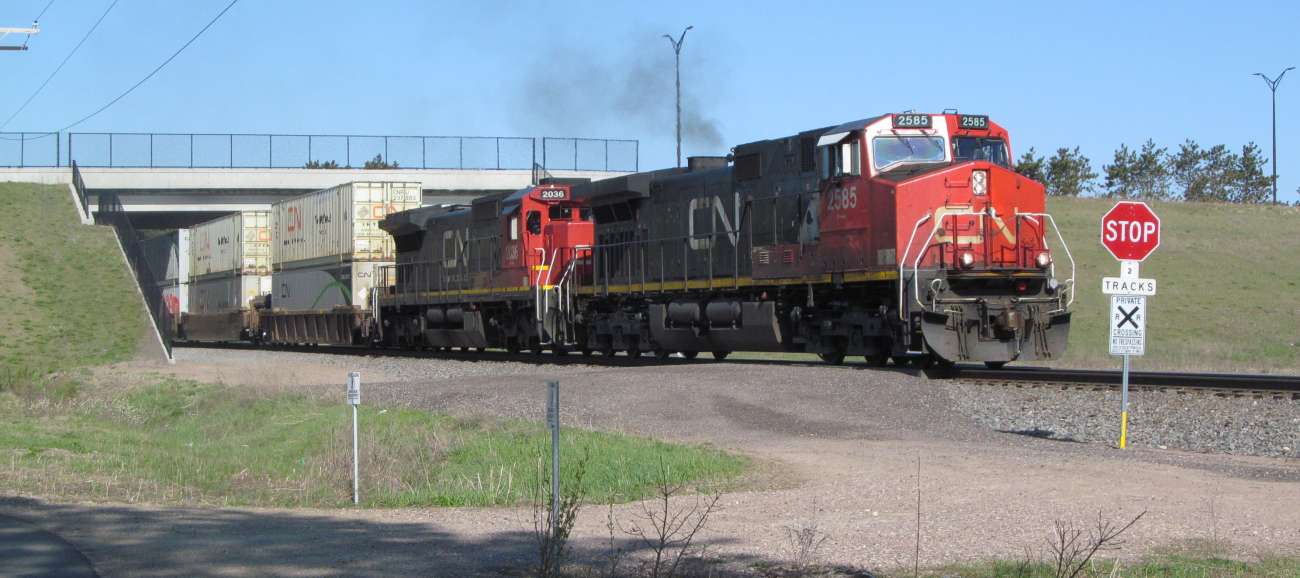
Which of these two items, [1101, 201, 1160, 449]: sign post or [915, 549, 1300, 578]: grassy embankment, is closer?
[915, 549, 1300, 578]: grassy embankment

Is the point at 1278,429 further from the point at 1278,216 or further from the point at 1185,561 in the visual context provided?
the point at 1278,216

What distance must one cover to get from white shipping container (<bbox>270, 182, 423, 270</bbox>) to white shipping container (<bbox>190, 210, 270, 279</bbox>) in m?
4.82

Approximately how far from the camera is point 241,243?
4166 centimetres

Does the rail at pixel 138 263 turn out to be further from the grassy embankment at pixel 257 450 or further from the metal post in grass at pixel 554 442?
the metal post in grass at pixel 554 442

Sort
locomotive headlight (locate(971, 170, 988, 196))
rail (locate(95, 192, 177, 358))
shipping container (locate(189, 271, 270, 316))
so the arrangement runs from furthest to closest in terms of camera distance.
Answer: shipping container (locate(189, 271, 270, 316)) < rail (locate(95, 192, 177, 358)) < locomotive headlight (locate(971, 170, 988, 196))

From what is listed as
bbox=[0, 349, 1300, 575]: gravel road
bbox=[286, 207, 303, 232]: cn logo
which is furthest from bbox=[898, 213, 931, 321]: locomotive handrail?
bbox=[286, 207, 303, 232]: cn logo

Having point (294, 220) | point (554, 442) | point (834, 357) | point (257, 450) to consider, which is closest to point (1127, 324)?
point (834, 357)

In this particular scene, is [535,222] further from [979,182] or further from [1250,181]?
[1250,181]

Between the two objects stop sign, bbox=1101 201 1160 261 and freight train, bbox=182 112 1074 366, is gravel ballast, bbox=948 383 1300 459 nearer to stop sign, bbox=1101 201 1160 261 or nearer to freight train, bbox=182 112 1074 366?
freight train, bbox=182 112 1074 366

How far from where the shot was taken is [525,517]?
30.7ft

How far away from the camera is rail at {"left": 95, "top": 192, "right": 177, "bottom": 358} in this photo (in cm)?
3250

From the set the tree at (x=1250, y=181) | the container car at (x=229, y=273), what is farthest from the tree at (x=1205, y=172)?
the container car at (x=229, y=273)

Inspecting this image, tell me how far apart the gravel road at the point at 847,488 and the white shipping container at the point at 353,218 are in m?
16.3

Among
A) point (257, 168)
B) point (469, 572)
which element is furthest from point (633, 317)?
point (257, 168)
